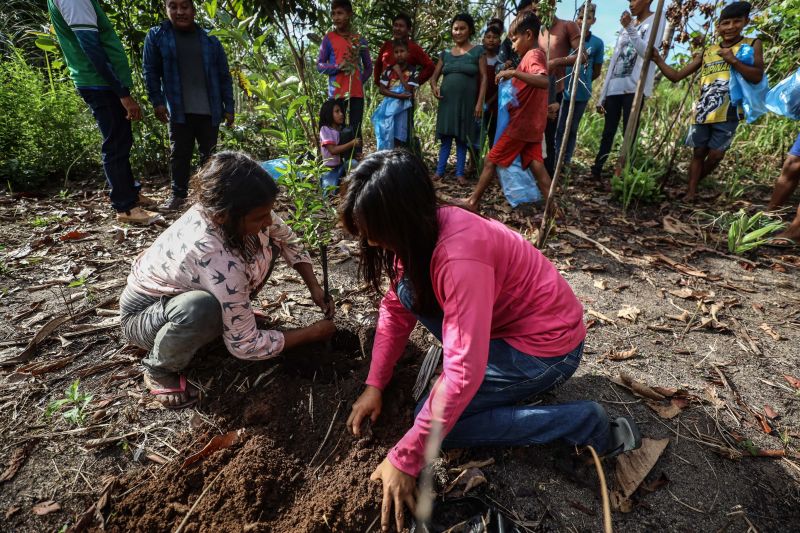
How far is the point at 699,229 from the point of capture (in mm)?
3869

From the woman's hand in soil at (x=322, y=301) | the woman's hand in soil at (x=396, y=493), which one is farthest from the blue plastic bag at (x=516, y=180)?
the woman's hand in soil at (x=396, y=493)

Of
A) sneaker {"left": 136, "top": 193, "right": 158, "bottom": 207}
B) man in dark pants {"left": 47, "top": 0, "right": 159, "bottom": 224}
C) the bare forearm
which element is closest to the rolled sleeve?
the bare forearm

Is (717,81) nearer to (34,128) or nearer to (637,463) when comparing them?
(637,463)

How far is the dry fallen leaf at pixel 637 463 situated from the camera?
5.29ft

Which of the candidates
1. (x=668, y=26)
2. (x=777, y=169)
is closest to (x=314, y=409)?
(x=668, y=26)

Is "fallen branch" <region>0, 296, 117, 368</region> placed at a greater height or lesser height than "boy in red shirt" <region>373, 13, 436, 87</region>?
lesser

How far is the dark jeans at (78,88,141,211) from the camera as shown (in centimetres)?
355

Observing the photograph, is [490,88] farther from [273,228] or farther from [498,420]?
[498,420]

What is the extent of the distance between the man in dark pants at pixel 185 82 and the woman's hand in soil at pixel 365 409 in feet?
9.80

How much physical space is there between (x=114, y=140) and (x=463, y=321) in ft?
12.6

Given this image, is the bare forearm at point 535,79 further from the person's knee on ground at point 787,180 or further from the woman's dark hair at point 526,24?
the person's knee on ground at point 787,180

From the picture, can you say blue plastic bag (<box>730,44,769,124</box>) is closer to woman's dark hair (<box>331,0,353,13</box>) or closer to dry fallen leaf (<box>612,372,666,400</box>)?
dry fallen leaf (<box>612,372,666,400</box>)

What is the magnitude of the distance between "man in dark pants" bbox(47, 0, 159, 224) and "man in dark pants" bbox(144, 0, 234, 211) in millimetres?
288

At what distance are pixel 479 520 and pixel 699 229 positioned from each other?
12.2 ft
